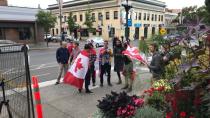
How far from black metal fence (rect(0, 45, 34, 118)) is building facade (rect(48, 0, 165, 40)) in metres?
42.5

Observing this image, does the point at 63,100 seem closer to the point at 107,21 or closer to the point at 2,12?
the point at 2,12

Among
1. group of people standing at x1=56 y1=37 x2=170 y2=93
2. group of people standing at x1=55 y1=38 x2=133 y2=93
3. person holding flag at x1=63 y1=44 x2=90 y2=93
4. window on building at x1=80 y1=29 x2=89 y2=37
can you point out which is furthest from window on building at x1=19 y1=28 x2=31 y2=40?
person holding flag at x1=63 y1=44 x2=90 y2=93

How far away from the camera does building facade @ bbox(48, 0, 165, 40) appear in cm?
4962

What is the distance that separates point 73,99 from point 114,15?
4445 cm

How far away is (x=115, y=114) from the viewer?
3816 millimetres

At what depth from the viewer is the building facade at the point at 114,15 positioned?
163 feet

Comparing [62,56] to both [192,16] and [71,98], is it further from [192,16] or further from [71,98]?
[192,16]

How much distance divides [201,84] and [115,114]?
5.30ft

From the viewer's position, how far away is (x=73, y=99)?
6.77 meters

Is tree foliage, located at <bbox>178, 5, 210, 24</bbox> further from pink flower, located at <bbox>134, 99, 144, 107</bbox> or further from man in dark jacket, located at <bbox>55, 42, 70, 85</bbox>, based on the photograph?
man in dark jacket, located at <bbox>55, 42, 70, 85</bbox>

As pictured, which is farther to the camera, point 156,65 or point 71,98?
point 71,98

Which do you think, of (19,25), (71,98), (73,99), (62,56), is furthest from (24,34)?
(73,99)

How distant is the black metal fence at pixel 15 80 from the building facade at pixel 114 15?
4251cm

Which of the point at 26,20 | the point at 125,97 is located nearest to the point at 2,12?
the point at 26,20
